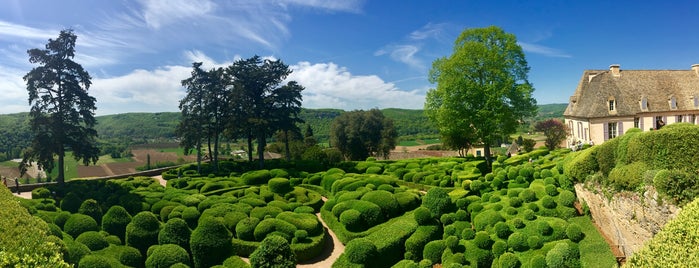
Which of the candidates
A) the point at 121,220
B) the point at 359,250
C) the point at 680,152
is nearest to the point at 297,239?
the point at 359,250

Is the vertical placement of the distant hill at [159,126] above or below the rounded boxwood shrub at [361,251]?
above

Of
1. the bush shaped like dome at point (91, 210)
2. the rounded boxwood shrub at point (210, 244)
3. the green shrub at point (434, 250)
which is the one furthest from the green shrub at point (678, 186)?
the bush shaped like dome at point (91, 210)

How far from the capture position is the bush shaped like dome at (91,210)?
768 inches

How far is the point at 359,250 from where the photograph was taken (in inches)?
627

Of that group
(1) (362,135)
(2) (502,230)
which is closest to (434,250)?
(2) (502,230)

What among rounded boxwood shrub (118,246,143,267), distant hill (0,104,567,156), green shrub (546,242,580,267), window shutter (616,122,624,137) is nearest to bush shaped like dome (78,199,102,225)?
rounded boxwood shrub (118,246,143,267)

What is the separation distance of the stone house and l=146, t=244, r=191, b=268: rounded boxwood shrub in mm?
31719

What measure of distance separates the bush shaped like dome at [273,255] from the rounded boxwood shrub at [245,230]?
15.0 feet

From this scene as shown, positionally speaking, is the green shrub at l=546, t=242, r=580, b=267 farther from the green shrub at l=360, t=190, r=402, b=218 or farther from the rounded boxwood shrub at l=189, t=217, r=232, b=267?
the rounded boxwood shrub at l=189, t=217, r=232, b=267

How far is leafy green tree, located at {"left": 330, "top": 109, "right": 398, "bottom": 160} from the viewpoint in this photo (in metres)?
51.2

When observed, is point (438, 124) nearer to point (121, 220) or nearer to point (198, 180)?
point (198, 180)

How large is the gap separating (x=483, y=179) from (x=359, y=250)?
39.3ft

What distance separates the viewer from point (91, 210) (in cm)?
1966

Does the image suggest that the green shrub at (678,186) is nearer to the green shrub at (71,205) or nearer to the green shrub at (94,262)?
the green shrub at (94,262)
